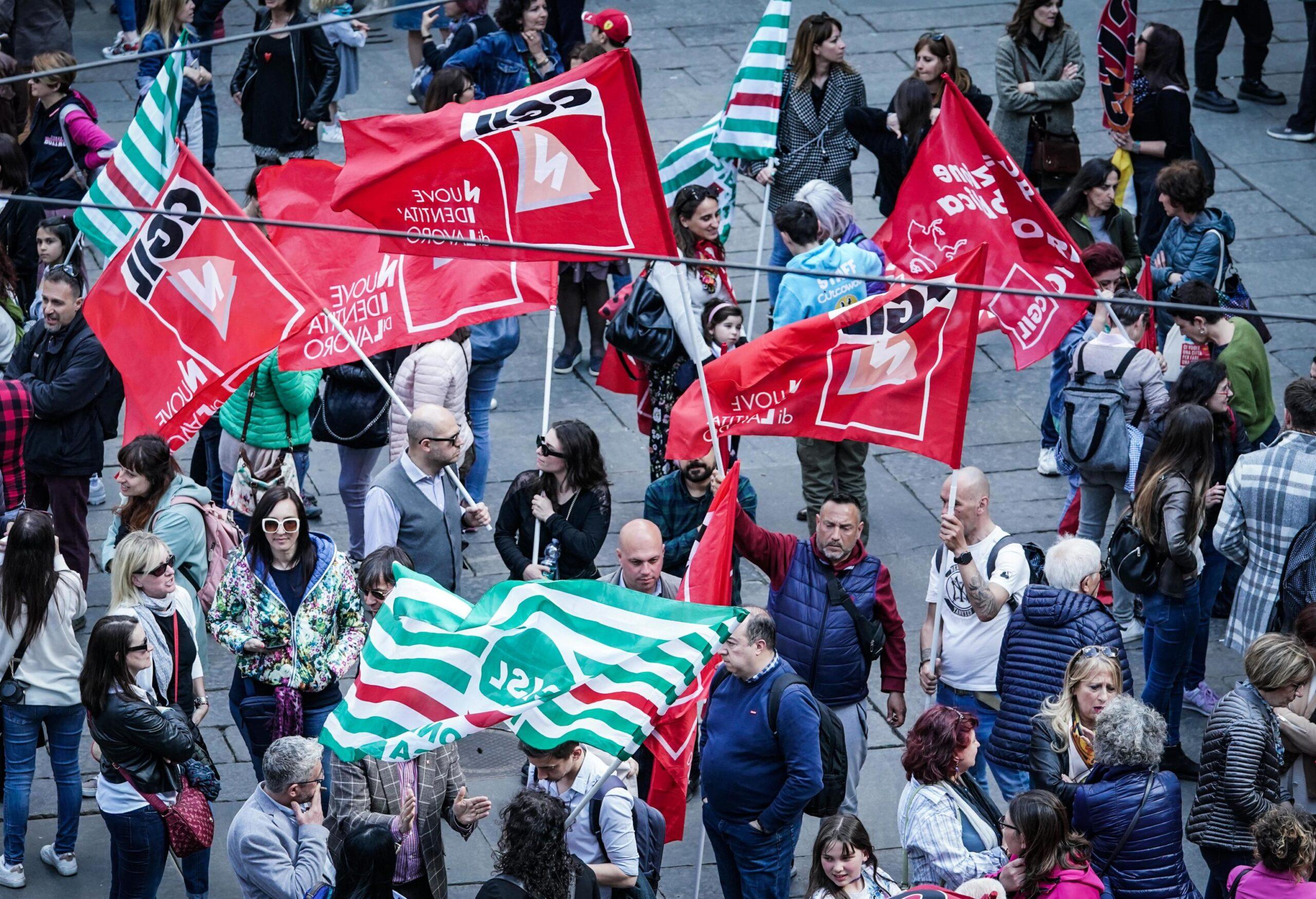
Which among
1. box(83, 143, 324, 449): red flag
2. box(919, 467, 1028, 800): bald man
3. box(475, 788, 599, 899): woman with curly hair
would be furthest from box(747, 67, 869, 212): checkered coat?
box(475, 788, 599, 899): woman with curly hair

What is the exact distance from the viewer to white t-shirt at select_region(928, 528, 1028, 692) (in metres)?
7.74

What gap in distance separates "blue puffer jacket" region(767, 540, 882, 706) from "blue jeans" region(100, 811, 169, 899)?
2.62m

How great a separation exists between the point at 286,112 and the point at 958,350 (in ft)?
22.5

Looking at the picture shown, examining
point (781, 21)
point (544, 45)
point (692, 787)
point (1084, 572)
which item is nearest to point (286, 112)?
point (544, 45)

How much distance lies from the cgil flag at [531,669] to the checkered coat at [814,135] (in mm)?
5937

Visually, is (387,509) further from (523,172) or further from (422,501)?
(523,172)

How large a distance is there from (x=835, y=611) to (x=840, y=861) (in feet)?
5.20

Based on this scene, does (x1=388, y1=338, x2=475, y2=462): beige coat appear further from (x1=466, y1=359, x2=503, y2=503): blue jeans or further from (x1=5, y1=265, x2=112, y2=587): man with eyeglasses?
(x1=5, y1=265, x2=112, y2=587): man with eyeglasses

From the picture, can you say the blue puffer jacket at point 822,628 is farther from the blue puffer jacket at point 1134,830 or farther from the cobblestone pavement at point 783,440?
the blue puffer jacket at point 1134,830

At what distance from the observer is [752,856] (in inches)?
287

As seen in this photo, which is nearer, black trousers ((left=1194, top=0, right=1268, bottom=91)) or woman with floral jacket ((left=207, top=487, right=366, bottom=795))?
woman with floral jacket ((left=207, top=487, right=366, bottom=795))

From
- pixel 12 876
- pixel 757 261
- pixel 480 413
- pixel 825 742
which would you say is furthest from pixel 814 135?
pixel 12 876

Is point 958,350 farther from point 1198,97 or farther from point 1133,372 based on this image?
point 1198,97

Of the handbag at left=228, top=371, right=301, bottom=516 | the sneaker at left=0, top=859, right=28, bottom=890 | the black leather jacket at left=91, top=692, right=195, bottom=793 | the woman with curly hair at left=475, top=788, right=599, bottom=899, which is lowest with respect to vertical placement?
the sneaker at left=0, top=859, right=28, bottom=890
